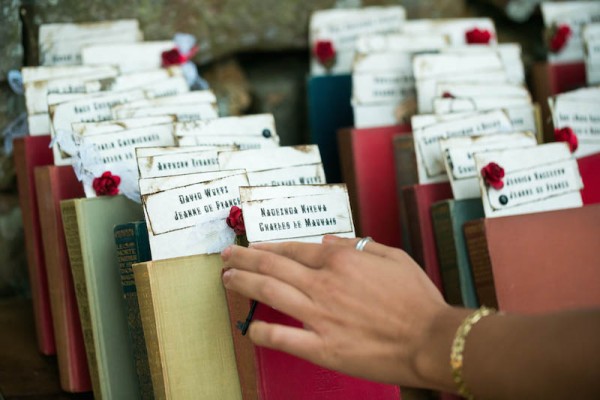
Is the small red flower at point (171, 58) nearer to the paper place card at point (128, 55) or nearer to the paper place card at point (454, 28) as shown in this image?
the paper place card at point (128, 55)

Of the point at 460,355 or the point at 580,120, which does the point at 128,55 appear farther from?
the point at 460,355

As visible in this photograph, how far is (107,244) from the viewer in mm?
1283

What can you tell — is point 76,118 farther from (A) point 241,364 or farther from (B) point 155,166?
(A) point 241,364

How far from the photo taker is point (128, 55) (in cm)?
170

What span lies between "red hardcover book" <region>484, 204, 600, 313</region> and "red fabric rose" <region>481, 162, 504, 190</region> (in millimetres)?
56

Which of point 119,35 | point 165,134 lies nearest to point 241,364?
point 165,134

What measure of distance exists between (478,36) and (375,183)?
510mm

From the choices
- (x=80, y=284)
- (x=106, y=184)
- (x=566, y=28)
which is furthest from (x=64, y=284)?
(x=566, y=28)

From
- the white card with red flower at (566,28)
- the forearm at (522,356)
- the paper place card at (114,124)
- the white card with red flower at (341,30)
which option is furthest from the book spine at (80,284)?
the white card with red flower at (566,28)

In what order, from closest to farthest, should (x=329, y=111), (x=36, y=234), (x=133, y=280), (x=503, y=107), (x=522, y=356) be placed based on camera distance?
1. (x=522, y=356)
2. (x=133, y=280)
3. (x=36, y=234)
4. (x=503, y=107)
5. (x=329, y=111)

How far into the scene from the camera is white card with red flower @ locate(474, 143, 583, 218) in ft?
4.33

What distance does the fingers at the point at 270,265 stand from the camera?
2.77ft

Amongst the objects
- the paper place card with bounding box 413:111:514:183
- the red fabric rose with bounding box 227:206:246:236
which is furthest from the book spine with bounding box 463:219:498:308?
the red fabric rose with bounding box 227:206:246:236

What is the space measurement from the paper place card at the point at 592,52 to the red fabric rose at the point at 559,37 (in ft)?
0.51
